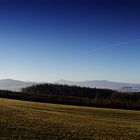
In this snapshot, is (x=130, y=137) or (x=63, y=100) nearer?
(x=130, y=137)

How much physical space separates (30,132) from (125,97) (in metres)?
98.4

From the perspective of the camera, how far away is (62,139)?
64.8 ft

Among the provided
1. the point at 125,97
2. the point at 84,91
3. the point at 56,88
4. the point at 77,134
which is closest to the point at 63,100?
the point at 125,97

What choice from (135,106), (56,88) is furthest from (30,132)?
(56,88)

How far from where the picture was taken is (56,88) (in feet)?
515

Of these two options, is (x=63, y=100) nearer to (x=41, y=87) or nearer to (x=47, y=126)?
(x=47, y=126)

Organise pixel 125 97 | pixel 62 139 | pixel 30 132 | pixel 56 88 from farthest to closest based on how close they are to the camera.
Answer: pixel 56 88
pixel 125 97
pixel 30 132
pixel 62 139

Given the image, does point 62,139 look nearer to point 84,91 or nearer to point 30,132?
point 30,132

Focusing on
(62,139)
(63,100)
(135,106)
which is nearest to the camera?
(62,139)

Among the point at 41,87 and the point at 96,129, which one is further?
the point at 41,87

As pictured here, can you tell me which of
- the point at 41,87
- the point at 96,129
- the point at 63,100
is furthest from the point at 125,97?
the point at 96,129

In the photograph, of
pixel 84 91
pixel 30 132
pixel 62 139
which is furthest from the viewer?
pixel 84 91

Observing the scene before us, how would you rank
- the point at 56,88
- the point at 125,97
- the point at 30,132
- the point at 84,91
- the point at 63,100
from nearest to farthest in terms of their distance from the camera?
the point at 30,132, the point at 63,100, the point at 125,97, the point at 84,91, the point at 56,88

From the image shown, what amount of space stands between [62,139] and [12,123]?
619 centimetres
